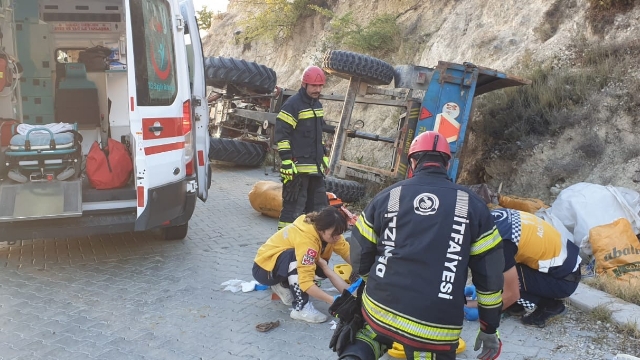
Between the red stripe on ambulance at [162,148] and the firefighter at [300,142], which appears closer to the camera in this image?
the red stripe on ambulance at [162,148]

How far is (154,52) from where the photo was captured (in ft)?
14.8

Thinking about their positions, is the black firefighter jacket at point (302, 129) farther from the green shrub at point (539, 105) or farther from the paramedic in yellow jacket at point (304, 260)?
the green shrub at point (539, 105)

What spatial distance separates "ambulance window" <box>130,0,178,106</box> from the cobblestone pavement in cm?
153

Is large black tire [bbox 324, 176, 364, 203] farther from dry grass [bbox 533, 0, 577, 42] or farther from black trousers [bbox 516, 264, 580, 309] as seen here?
dry grass [bbox 533, 0, 577, 42]

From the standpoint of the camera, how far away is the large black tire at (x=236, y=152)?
32.6ft

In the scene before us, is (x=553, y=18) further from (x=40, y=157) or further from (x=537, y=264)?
(x=40, y=157)

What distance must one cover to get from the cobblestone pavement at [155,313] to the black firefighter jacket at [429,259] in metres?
1.21

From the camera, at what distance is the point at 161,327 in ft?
12.4

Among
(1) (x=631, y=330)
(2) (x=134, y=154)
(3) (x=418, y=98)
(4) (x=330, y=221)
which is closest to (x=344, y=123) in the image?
(3) (x=418, y=98)

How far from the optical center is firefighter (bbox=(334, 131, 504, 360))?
225 cm

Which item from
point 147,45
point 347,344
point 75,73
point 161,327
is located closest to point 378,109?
point 75,73

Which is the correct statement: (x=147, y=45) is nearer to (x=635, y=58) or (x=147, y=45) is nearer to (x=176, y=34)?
(x=176, y=34)

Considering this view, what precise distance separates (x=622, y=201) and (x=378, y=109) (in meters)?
6.12

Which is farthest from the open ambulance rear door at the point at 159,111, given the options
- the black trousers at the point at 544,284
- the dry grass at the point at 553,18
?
the dry grass at the point at 553,18
